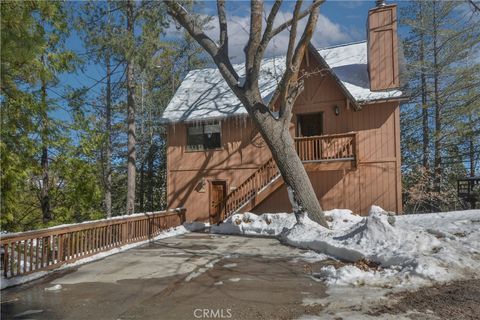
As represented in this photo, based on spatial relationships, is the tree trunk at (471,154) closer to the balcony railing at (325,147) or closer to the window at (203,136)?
the balcony railing at (325,147)

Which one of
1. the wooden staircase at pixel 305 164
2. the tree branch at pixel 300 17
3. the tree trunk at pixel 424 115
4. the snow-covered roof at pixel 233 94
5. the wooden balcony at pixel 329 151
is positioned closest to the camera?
the tree branch at pixel 300 17

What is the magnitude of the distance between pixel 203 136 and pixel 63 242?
30.8 feet

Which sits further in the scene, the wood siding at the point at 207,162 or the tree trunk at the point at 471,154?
the tree trunk at the point at 471,154

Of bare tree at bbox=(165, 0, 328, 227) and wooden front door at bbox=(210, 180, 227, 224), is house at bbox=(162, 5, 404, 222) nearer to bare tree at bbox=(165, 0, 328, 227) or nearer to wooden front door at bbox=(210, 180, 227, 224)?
wooden front door at bbox=(210, 180, 227, 224)

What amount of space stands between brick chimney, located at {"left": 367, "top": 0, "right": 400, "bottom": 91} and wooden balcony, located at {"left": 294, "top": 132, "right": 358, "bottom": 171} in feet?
9.08

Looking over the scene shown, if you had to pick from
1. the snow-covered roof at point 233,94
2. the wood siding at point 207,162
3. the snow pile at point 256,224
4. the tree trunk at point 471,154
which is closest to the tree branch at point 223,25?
the snow-covered roof at point 233,94

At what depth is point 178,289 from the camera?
19.2 feet

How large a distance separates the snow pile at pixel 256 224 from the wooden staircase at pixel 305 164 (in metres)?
0.54

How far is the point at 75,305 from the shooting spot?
516 centimetres

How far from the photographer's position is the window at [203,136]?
16234 millimetres

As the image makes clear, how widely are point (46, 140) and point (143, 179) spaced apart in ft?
51.2

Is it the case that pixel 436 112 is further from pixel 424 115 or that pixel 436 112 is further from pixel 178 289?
pixel 178 289

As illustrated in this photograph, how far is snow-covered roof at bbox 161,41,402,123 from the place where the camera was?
14.9 m

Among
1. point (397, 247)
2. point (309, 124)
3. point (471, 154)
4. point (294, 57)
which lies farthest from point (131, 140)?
point (471, 154)
